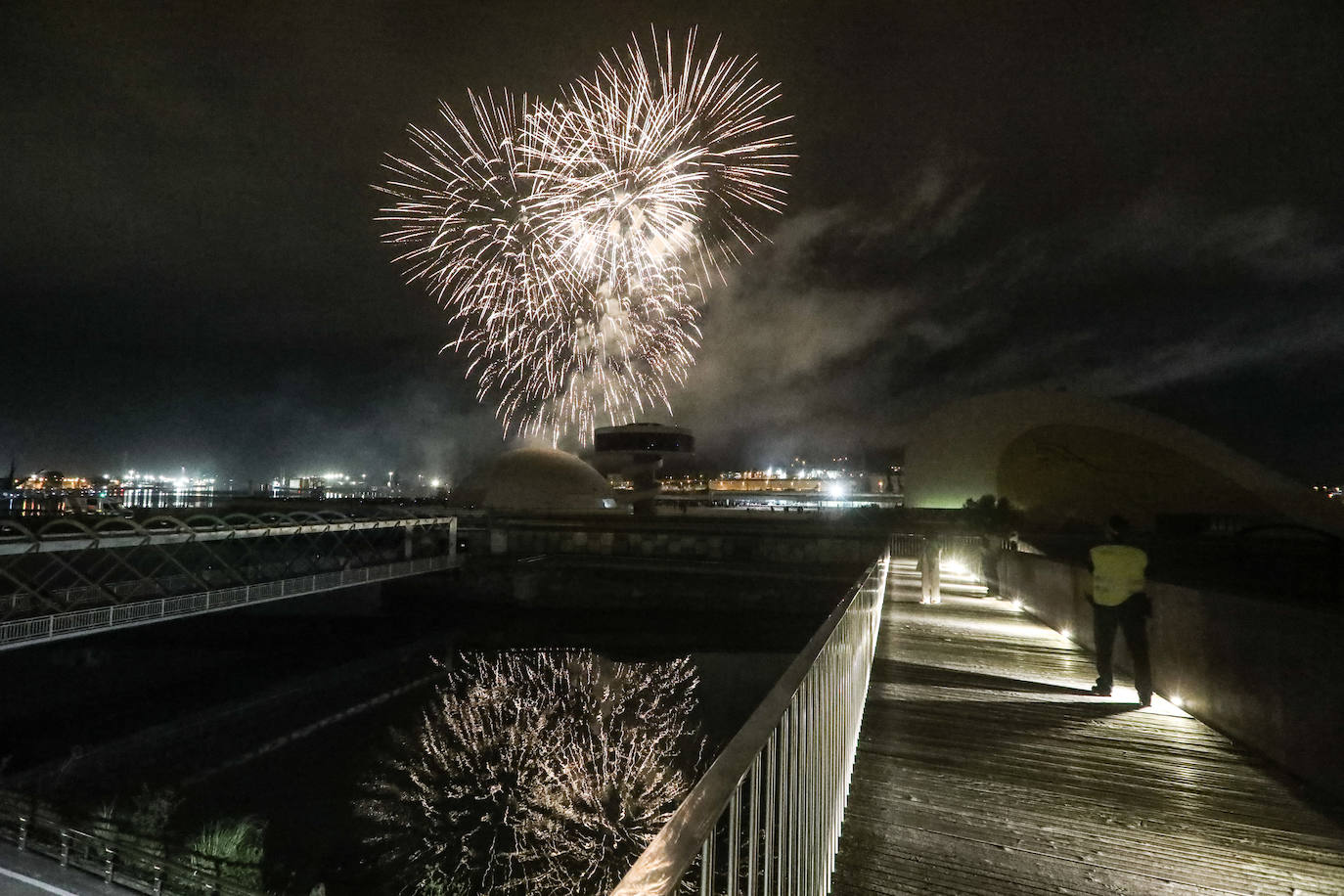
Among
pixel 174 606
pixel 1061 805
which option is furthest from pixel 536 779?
pixel 1061 805

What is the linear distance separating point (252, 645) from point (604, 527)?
57.3 feet

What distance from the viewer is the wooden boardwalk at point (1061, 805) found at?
3.62 metres

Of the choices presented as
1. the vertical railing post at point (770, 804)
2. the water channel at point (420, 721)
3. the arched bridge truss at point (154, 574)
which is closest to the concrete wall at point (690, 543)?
the water channel at point (420, 721)

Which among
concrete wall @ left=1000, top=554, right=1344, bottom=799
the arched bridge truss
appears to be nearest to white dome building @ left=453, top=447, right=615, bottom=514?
the arched bridge truss

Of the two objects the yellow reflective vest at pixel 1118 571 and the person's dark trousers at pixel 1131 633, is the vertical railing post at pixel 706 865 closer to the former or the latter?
the yellow reflective vest at pixel 1118 571

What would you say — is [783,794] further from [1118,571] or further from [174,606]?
[174,606]

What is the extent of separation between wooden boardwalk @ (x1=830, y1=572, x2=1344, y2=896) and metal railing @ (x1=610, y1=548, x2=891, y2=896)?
405 mm

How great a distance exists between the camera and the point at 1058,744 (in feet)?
18.5

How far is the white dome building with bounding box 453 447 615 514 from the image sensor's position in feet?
218

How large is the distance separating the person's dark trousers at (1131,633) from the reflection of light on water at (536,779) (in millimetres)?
9625

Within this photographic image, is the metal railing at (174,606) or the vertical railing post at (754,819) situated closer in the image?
the vertical railing post at (754,819)

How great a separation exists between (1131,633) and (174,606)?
2721cm

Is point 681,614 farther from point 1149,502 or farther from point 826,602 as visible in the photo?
point 1149,502

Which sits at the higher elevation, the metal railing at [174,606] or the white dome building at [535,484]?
the white dome building at [535,484]
